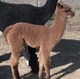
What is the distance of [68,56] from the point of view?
Result: 9.27m

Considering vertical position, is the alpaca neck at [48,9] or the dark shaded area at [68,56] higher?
the alpaca neck at [48,9]

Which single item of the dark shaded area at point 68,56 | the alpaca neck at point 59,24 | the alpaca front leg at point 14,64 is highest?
the alpaca neck at point 59,24

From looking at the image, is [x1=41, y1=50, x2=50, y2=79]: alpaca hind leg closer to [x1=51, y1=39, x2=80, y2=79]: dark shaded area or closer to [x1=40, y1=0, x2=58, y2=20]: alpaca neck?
[x1=51, y1=39, x2=80, y2=79]: dark shaded area

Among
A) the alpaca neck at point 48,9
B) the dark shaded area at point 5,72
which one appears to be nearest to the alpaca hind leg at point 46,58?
the dark shaded area at point 5,72

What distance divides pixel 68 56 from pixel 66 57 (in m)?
Answer: 0.08

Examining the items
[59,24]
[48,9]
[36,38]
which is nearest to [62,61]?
[48,9]

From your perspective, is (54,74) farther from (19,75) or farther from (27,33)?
(27,33)

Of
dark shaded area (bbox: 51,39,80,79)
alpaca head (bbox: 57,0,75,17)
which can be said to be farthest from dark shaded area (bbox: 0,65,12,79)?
alpaca head (bbox: 57,0,75,17)

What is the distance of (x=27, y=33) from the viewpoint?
7227 millimetres

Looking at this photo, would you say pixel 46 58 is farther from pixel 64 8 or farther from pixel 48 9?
pixel 48 9

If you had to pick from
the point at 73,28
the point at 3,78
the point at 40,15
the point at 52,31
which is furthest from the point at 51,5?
the point at 73,28

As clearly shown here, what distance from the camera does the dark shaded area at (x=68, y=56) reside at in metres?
8.52

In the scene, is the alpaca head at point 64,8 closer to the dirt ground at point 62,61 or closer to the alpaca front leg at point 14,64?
the alpaca front leg at point 14,64

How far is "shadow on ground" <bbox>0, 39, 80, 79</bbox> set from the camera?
8.36 metres
